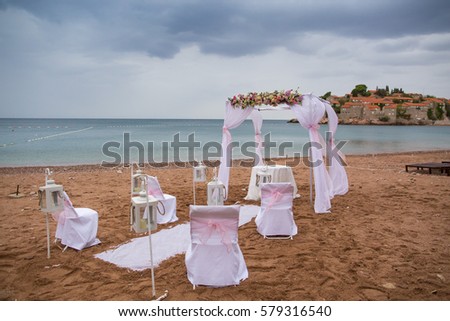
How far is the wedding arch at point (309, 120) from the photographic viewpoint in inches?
257

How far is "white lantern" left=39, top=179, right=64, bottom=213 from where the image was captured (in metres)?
4.06

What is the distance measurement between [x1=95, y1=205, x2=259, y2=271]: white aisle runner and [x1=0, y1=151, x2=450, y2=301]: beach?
0.50 ft

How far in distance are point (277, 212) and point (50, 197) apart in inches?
131

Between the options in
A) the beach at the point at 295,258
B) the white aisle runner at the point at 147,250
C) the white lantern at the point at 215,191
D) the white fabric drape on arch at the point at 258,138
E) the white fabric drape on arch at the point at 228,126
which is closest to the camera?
the beach at the point at 295,258

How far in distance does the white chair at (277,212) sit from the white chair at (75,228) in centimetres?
273

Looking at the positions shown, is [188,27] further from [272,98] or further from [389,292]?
[389,292]

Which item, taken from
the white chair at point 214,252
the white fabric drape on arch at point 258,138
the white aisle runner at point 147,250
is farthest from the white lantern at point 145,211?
the white fabric drape on arch at point 258,138

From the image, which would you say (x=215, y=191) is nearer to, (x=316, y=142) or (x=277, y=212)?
(x=277, y=212)

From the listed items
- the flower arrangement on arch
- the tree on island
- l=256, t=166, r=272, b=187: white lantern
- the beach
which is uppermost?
the tree on island

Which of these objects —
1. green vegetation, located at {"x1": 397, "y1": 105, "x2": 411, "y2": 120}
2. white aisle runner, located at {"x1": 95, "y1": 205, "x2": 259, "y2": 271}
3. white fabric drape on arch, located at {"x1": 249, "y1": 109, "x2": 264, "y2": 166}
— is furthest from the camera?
green vegetation, located at {"x1": 397, "y1": 105, "x2": 411, "y2": 120}

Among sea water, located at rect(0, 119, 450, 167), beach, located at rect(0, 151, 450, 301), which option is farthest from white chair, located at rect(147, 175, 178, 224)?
sea water, located at rect(0, 119, 450, 167)

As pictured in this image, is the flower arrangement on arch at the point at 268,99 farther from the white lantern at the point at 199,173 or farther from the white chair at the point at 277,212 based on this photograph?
the white chair at the point at 277,212

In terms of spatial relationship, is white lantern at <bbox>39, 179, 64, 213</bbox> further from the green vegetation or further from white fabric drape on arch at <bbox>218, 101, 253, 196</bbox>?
the green vegetation

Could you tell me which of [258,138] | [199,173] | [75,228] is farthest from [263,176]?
[75,228]
